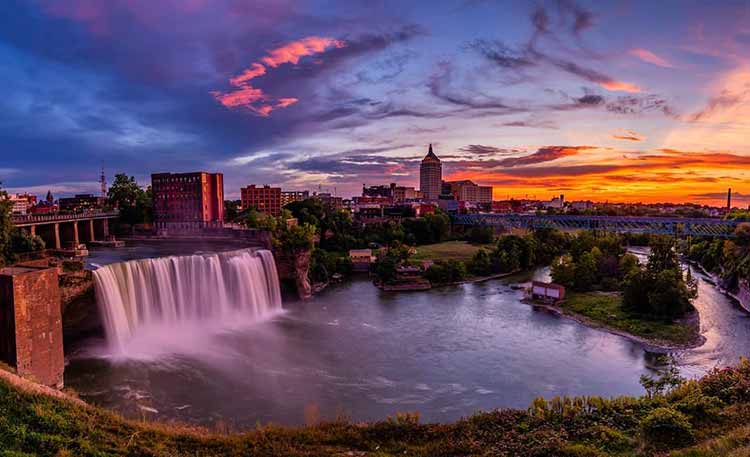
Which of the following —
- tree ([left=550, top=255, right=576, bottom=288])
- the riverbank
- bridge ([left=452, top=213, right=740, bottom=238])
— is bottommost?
the riverbank

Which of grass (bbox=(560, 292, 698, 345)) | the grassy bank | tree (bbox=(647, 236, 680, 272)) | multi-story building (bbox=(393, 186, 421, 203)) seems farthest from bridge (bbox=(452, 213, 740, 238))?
multi-story building (bbox=(393, 186, 421, 203))

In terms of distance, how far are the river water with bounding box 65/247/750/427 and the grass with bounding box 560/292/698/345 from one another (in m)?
1.05

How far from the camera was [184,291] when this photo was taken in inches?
848

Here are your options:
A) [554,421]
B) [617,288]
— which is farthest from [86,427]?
[617,288]

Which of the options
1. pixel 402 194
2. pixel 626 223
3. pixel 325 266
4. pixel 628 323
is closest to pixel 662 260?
pixel 628 323

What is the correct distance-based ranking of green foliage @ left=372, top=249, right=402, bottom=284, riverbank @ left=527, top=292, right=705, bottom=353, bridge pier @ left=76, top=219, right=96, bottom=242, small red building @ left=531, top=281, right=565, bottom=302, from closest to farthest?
riverbank @ left=527, top=292, right=705, bottom=353
small red building @ left=531, top=281, right=565, bottom=302
green foliage @ left=372, top=249, right=402, bottom=284
bridge pier @ left=76, top=219, right=96, bottom=242

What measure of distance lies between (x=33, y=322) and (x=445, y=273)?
26919 millimetres

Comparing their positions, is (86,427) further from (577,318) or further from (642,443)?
(577,318)

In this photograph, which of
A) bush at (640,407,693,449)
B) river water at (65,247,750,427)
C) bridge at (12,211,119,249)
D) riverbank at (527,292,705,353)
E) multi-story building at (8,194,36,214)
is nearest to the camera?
bush at (640,407,693,449)

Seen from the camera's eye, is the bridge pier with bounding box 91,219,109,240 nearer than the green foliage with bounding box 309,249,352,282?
No

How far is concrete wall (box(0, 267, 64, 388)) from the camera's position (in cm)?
1227

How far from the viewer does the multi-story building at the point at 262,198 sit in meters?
77.6

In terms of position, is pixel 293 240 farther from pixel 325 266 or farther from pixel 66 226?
pixel 66 226

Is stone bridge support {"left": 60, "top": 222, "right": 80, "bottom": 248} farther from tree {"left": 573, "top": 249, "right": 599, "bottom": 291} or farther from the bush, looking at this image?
the bush
